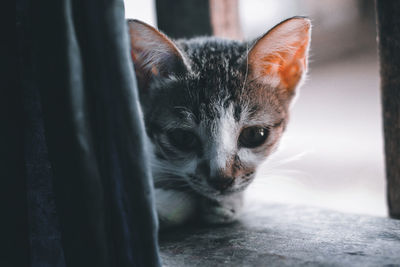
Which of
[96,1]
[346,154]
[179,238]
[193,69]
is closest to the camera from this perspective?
[96,1]

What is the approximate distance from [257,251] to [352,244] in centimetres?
26

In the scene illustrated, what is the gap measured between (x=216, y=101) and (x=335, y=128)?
327 centimetres

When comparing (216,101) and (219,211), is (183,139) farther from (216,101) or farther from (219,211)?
(219,211)

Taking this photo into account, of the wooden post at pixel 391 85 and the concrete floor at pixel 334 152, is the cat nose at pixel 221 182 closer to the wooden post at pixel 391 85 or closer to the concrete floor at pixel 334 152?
the concrete floor at pixel 334 152

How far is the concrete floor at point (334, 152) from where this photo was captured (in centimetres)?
179

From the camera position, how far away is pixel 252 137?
119 cm

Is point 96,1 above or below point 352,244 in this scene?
above

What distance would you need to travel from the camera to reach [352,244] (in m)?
0.92

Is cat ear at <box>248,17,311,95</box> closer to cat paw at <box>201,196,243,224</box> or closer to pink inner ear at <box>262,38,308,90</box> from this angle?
pink inner ear at <box>262,38,308,90</box>

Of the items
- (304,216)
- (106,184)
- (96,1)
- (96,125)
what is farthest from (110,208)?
(304,216)

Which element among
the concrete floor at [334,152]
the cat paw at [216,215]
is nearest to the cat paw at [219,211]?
the cat paw at [216,215]

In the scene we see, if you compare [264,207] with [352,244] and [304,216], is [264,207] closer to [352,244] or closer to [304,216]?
[304,216]

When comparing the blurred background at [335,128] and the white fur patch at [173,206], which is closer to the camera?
the white fur patch at [173,206]

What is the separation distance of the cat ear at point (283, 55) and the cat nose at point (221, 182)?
0.40 metres
